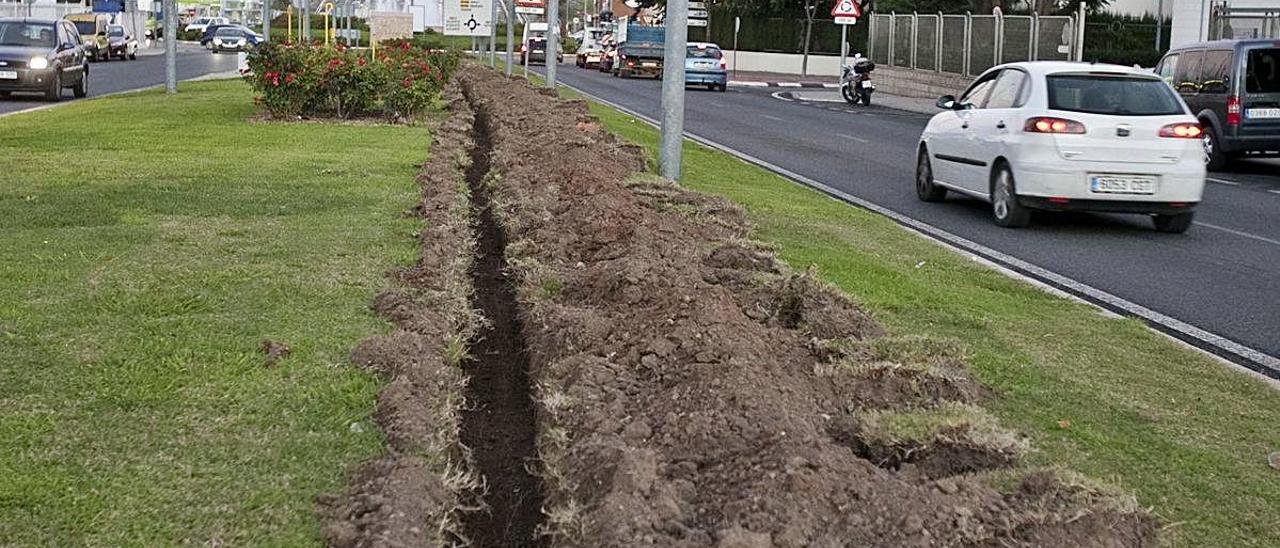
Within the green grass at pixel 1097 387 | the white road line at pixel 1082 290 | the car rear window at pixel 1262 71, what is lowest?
the white road line at pixel 1082 290

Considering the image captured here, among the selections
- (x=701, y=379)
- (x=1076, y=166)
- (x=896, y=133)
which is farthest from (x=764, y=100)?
(x=701, y=379)

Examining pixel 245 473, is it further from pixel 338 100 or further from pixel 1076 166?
pixel 338 100

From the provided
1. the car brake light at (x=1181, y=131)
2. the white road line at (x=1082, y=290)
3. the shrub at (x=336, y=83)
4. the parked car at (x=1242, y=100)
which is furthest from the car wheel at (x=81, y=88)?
the car brake light at (x=1181, y=131)

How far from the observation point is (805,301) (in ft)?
24.5

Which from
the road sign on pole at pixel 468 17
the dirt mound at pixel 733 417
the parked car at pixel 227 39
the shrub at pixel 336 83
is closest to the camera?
the dirt mound at pixel 733 417

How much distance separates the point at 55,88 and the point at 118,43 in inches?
1353

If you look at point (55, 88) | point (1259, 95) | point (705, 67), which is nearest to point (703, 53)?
point (705, 67)

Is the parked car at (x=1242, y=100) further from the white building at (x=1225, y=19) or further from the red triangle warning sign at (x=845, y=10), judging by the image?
the red triangle warning sign at (x=845, y=10)

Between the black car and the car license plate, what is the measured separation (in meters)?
20.6

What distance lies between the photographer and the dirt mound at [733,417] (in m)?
4.32

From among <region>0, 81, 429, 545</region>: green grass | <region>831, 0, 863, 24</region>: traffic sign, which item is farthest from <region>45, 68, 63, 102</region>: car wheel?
<region>831, 0, 863, 24</region>: traffic sign

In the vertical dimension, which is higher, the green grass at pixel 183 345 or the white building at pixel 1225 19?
the white building at pixel 1225 19

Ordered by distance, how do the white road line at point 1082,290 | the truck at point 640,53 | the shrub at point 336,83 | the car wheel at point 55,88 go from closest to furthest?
the white road line at point 1082,290
the shrub at point 336,83
the car wheel at point 55,88
the truck at point 640,53

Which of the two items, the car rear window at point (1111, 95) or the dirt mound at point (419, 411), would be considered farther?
the car rear window at point (1111, 95)
